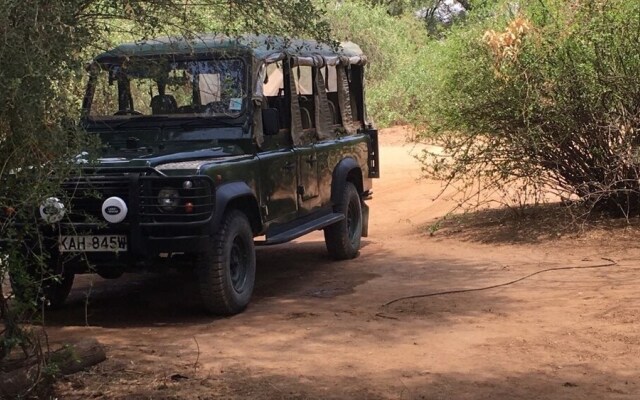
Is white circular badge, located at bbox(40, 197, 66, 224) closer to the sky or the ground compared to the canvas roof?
closer to the ground

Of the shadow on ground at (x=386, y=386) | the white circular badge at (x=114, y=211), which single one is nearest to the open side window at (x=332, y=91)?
the white circular badge at (x=114, y=211)

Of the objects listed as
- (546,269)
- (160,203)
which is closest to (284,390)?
(160,203)

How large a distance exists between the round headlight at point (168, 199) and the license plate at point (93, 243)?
35 cm

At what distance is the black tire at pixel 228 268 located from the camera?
6910 mm

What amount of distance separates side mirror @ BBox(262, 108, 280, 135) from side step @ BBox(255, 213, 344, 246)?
84 cm

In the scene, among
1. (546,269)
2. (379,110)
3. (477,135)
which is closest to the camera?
(546,269)

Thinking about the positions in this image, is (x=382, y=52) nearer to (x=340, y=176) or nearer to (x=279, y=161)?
(x=340, y=176)

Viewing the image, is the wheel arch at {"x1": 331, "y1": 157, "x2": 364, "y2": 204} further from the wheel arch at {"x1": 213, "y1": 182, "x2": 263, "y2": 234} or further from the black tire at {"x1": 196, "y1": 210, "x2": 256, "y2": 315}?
the black tire at {"x1": 196, "y1": 210, "x2": 256, "y2": 315}

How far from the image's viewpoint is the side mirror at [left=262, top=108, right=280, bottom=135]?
784 cm

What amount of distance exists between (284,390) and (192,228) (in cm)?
178

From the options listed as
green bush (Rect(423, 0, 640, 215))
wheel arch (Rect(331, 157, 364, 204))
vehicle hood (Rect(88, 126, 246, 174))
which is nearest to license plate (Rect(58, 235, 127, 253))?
vehicle hood (Rect(88, 126, 246, 174))

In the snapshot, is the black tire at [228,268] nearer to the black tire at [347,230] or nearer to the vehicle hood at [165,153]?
the vehicle hood at [165,153]

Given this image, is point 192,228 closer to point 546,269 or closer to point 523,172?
point 546,269

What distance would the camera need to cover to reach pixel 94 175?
21.8 ft
